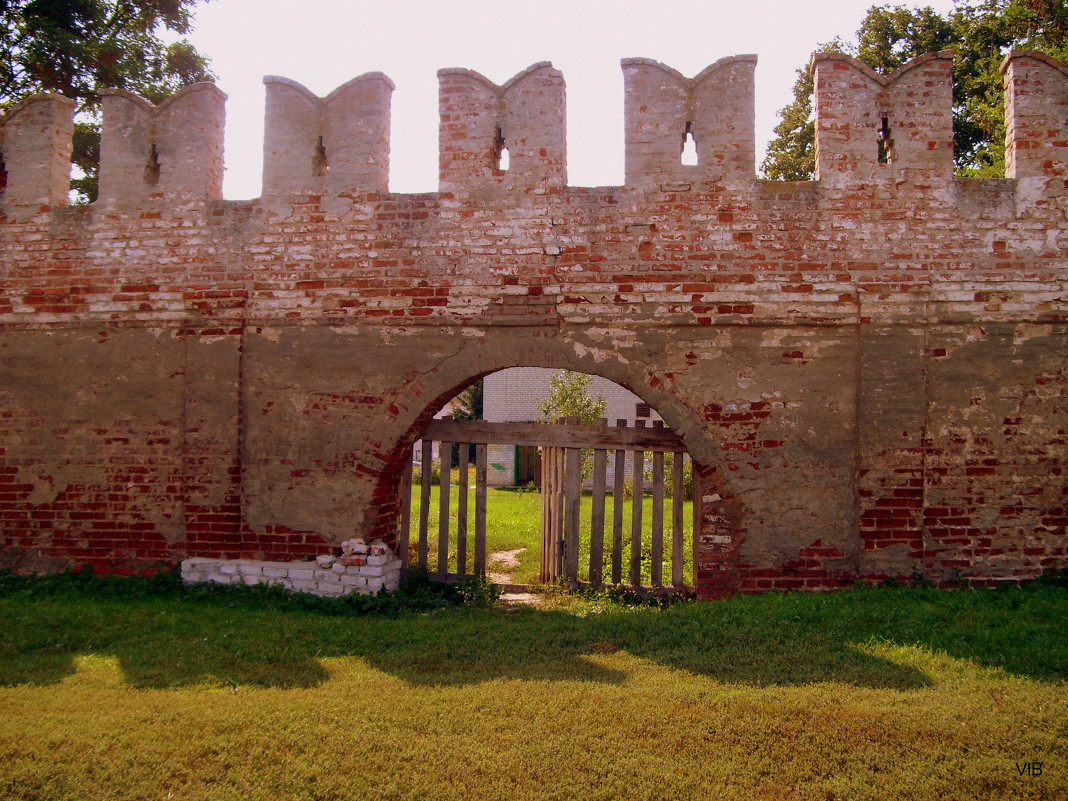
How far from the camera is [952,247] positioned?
6.16 meters

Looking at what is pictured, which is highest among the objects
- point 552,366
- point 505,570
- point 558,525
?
point 552,366

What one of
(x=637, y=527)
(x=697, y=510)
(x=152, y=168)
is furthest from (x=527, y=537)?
(x=152, y=168)

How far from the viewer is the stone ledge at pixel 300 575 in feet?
21.3

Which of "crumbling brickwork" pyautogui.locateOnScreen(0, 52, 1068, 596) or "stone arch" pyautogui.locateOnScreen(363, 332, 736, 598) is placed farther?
"stone arch" pyautogui.locateOnScreen(363, 332, 736, 598)

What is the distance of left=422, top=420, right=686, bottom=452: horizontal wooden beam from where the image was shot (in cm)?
687

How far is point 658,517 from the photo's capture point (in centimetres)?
684

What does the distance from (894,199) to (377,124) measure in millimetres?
4556

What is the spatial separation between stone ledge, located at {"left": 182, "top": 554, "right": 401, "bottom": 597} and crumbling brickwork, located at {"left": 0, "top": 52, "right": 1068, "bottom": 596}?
0.47ft

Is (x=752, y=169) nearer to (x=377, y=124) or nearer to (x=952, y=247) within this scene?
(x=952, y=247)

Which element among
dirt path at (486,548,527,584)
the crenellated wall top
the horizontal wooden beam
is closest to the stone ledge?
the horizontal wooden beam

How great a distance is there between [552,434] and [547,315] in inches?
51.0

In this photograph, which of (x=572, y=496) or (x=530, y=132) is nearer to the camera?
(x=530, y=132)

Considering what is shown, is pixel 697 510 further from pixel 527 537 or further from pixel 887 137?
pixel 527 537

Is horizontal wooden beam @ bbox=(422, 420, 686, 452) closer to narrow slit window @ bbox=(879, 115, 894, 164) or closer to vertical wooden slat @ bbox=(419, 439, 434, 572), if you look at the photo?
vertical wooden slat @ bbox=(419, 439, 434, 572)
